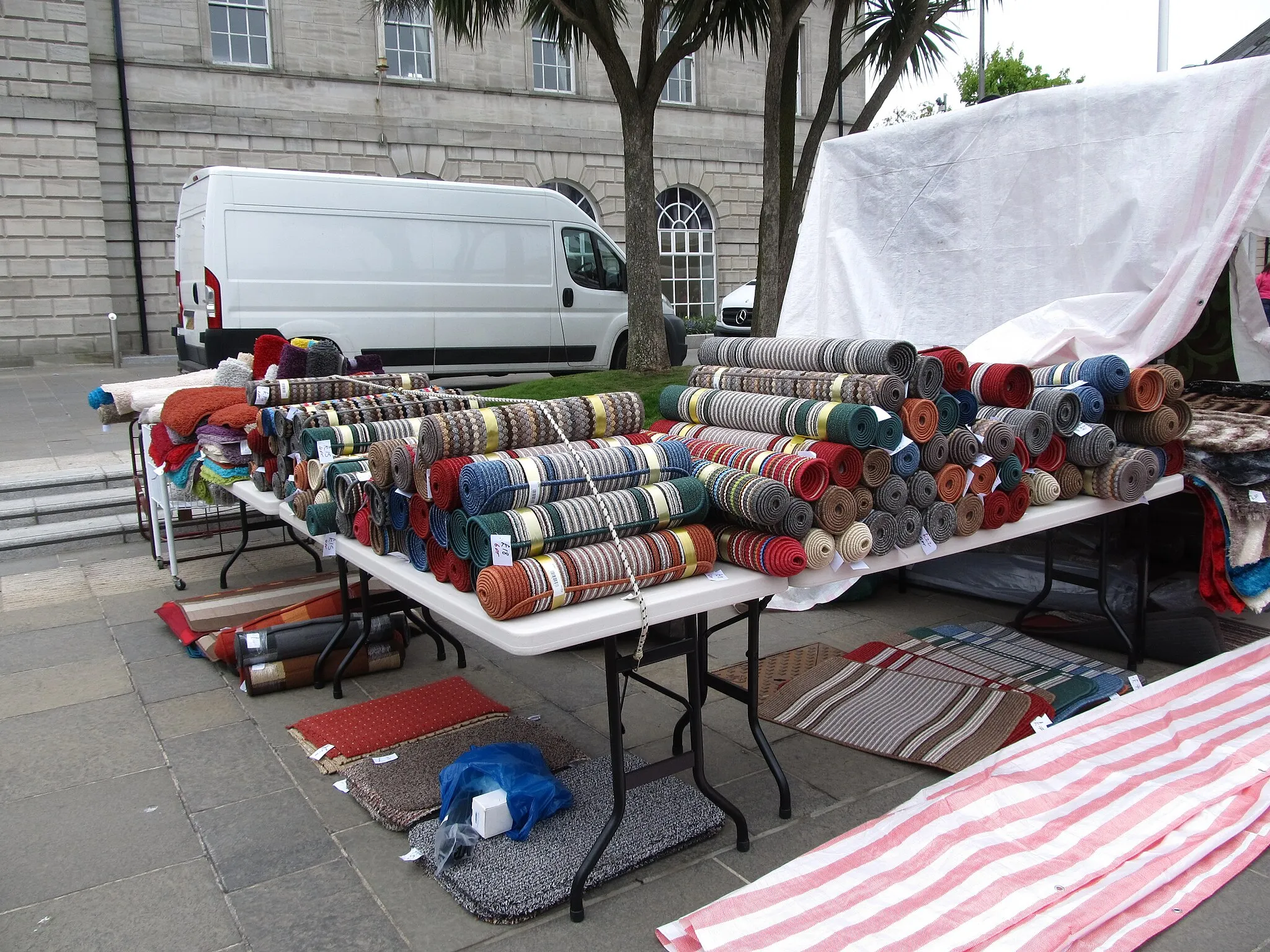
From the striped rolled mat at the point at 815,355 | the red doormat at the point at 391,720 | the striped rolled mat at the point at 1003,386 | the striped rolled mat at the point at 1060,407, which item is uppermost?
the striped rolled mat at the point at 815,355

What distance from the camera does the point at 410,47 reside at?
17984 mm

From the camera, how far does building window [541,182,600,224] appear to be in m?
19.6

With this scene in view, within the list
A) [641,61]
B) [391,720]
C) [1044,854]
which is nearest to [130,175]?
[641,61]

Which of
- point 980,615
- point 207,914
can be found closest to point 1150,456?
point 980,615

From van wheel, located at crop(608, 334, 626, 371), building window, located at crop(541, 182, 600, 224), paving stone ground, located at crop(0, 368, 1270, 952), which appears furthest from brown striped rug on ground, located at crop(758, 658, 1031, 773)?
building window, located at crop(541, 182, 600, 224)

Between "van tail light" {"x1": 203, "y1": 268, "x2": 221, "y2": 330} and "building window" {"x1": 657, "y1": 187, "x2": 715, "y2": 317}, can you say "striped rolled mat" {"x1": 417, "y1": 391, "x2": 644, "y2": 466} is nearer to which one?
"van tail light" {"x1": 203, "y1": 268, "x2": 221, "y2": 330}

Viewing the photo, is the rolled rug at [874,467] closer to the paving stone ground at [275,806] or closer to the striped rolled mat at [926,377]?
the striped rolled mat at [926,377]

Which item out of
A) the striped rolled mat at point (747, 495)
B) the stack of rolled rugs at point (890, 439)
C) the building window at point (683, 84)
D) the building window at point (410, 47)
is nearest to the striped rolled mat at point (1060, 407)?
the stack of rolled rugs at point (890, 439)

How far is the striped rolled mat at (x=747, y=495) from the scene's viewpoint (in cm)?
265

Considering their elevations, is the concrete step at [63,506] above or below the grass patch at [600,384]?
below

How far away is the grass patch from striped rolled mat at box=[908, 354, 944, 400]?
6174mm

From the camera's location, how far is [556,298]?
11.8 meters

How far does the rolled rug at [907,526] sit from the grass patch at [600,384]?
6.24 m

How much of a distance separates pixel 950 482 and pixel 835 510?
0.54 metres
